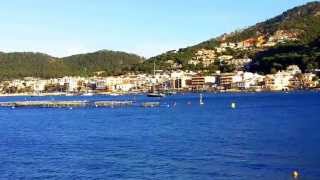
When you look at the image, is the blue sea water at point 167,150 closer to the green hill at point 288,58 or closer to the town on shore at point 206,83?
the town on shore at point 206,83

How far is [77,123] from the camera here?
6900cm

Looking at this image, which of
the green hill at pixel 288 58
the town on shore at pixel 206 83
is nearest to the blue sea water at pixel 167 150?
the town on shore at pixel 206 83

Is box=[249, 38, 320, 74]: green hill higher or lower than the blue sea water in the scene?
higher

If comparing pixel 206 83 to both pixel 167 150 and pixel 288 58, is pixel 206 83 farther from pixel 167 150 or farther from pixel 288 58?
pixel 167 150

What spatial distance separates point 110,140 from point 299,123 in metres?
18.3

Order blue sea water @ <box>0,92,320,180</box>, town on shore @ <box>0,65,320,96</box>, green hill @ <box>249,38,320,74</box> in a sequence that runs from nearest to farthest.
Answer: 1. blue sea water @ <box>0,92,320,180</box>
2. town on shore @ <box>0,65,320,96</box>
3. green hill @ <box>249,38,320,74</box>

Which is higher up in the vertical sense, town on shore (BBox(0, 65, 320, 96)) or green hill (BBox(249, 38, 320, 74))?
green hill (BBox(249, 38, 320, 74))

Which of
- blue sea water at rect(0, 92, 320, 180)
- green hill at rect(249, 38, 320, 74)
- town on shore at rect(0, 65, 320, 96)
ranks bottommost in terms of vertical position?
blue sea water at rect(0, 92, 320, 180)

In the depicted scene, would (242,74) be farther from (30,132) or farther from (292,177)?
(292,177)

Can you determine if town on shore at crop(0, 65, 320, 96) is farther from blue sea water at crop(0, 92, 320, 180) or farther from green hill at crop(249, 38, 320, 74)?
blue sea water at crop(0, 92, 320, 180)

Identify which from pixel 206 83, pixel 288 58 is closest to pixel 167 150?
pixel 288 58

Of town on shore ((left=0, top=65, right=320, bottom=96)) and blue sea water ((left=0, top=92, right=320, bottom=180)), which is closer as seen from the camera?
blue sea water ((left=0, top=92, right=320, bottom=180))

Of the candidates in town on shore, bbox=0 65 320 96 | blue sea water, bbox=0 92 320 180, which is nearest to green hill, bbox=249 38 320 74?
town on shore, bbox=0 65 320 96

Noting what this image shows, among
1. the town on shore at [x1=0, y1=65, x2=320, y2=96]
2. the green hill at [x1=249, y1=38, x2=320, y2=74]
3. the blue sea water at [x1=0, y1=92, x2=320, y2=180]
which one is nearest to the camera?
the blue sea water at [x1=0, y1=92, x2=320, y2=180]
